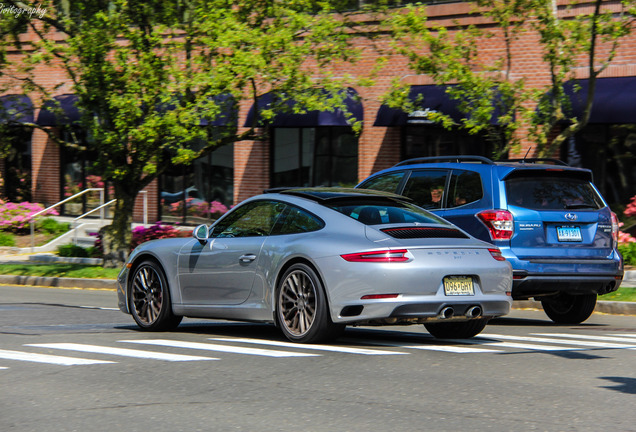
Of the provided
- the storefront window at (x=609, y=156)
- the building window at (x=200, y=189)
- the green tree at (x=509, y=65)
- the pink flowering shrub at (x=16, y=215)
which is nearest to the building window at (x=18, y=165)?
the pink flowering shrub at (x=16, y=215)

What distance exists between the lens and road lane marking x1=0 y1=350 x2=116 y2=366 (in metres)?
8.11

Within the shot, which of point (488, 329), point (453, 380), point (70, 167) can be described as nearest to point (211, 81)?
point (488, 329)

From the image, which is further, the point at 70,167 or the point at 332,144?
the point at 70,167

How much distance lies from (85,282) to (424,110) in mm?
9087

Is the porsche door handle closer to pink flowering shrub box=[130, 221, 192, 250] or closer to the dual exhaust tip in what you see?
the dual exhaust tip

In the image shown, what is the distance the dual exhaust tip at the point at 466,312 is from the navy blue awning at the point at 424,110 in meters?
13.8

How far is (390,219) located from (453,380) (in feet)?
8.39

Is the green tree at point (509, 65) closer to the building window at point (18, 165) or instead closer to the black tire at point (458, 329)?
the black tire at point (458, 329)

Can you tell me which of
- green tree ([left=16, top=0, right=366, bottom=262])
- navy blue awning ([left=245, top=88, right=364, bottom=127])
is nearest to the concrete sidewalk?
green tree ([left=16, top=0, right=366, bottom=262])

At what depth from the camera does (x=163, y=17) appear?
19.5 m

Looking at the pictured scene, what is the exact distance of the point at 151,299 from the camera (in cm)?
1070

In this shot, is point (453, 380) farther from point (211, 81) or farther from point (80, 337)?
point (211, 81)

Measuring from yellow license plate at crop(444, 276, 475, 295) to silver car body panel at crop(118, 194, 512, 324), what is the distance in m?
0.05

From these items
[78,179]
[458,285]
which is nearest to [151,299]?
[458,285]
